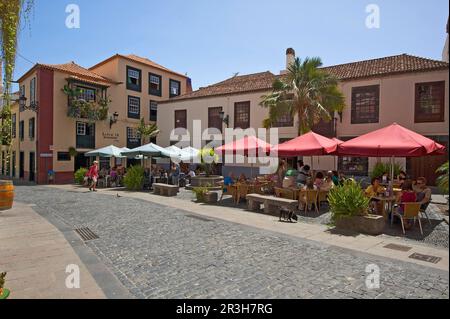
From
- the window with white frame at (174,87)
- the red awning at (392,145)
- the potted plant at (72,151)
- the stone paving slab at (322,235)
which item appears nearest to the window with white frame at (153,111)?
the window with white frame at (174,87)

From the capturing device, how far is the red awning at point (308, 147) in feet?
31.5

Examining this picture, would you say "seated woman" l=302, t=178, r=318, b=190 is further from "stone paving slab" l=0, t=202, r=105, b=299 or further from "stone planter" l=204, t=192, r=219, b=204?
"stone paving slab" l=0, t=202, r=105, b=299

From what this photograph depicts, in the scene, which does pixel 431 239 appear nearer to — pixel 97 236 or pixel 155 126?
pixel 97 236

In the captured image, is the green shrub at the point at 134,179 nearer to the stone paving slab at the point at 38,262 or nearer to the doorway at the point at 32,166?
the stone paving slab at the point at 38,262

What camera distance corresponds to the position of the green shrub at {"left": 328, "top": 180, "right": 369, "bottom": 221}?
23.1 ft

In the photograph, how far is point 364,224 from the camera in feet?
22.5

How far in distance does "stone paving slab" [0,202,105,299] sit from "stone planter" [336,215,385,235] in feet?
18.9

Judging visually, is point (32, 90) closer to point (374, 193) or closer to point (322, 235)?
point (322, 235)

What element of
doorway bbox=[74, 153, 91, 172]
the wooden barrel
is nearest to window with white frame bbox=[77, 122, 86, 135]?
doorway bbox=[74, 153, 91, 172]

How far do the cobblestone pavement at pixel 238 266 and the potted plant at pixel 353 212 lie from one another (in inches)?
64.5

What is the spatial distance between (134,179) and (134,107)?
47.7ft

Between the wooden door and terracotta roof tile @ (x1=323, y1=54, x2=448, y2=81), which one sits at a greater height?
terracotta roof tile @ (x1=323, y1=54, x2=448, y2=81)
